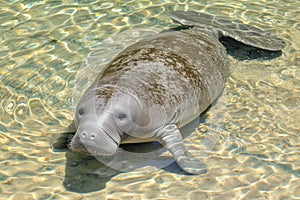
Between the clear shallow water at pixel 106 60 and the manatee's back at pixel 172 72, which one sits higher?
the manatee's back at pixel 172 72

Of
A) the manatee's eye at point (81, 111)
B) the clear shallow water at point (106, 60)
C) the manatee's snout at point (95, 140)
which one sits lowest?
the clear shallow water at point (106, 60)

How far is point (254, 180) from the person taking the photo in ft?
16.2

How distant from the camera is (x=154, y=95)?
5.15 metres

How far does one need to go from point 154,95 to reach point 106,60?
1.90m

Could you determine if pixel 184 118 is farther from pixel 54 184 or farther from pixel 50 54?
pixel 50 54

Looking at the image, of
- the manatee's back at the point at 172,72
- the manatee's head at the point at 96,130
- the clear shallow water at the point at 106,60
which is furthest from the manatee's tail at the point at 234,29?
the manatee's head at the point at 96,130

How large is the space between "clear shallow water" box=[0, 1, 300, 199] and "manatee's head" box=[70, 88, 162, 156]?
1.44 ft

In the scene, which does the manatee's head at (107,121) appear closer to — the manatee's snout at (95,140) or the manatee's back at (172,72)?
the manatee's snout at (95,140)

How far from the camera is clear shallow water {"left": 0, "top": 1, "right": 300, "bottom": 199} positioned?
4832 millimetres

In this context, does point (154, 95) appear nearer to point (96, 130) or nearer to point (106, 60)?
point (96, 130)

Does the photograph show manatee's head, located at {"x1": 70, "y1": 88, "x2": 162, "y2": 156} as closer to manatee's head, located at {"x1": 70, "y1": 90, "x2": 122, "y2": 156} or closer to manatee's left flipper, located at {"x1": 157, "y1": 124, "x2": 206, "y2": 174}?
manatee's head, located at {"x1": 70, "y1": 90, "x2": 122, "y2": 156}

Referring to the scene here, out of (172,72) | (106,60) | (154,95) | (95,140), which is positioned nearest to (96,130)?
(95,140)

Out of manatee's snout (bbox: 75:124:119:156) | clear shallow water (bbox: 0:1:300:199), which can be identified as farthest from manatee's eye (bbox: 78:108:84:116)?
clear shallow water (bbox: 0:1:300:199)

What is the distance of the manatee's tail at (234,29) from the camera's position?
690 centimetres
